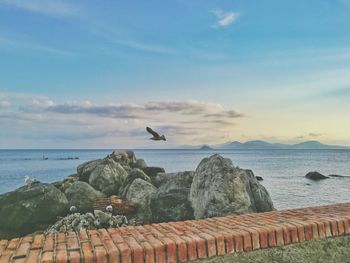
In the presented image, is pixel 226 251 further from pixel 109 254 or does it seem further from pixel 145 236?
pixel 109 254

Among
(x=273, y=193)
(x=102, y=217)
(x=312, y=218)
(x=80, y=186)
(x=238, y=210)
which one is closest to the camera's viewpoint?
(x=312, y=218)

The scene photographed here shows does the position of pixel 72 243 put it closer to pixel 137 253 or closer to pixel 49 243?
pixel 49 243

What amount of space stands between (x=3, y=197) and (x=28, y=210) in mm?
1025

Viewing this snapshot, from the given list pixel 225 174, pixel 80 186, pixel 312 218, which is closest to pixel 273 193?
pixel 80 186

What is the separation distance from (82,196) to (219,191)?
5.90 meters

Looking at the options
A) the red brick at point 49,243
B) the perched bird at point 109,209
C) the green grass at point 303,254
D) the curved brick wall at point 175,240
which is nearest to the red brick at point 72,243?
the curved brick wall at point 175,240

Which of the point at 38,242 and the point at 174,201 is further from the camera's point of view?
the point at 174,201

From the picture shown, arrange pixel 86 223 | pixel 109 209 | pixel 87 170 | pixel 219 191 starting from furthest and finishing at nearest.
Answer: pixel 87 170 → pixel 109 209 → pixel 86 223 → pixel 219 191

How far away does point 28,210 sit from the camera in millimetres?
11430

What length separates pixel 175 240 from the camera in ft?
13.2

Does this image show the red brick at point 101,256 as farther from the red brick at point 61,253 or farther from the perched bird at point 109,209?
the perched bird at point 109,209

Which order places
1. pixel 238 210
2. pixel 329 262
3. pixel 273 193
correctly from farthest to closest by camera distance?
pixel 273 193
pixel 238 210
pixel 329 262

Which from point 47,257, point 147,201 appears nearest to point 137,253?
point 47,257

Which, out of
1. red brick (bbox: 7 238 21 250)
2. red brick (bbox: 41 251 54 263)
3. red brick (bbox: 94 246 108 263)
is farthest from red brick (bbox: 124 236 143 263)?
red brick (bbox: 7 238 21 250)
